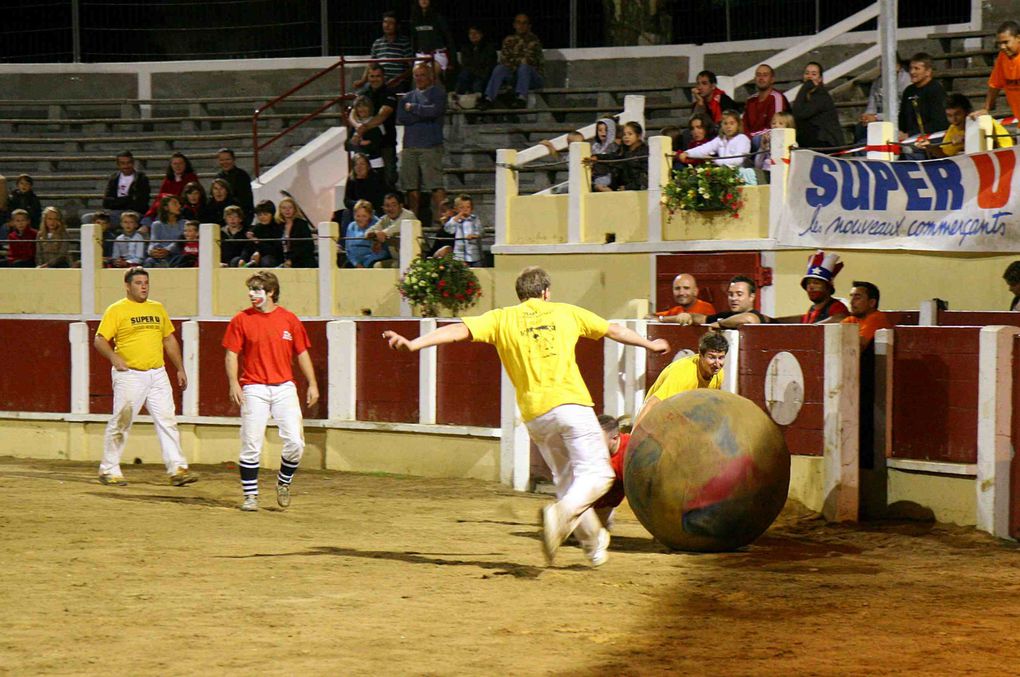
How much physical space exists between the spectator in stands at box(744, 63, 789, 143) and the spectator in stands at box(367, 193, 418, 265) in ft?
12.7

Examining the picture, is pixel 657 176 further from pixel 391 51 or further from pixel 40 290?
pixel 40 290

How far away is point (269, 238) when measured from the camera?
18953mm

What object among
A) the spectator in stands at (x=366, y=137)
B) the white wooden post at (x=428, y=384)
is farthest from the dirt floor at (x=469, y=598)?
the spectator in stands at (x=366, y=137)

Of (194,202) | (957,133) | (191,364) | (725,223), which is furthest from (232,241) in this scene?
(957,133)

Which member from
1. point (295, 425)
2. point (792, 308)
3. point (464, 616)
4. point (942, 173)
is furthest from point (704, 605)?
point (792, 308)

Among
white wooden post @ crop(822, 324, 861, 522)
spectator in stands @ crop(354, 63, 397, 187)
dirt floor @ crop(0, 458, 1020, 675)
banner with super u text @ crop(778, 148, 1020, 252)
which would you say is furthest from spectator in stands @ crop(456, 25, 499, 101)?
white wooden post @ crop(822, 324, 861, 522)

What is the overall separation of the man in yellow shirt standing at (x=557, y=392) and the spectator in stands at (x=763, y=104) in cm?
825

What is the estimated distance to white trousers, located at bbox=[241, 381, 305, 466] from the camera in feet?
40.3

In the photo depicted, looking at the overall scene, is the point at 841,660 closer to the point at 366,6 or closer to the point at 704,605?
the point at 704,605

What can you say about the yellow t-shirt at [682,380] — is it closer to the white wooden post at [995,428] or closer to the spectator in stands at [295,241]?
the white wooden post at [995,428]

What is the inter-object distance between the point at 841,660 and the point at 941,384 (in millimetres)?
4736

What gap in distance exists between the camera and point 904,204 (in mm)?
14523

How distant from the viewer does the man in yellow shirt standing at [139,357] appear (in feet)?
46.2

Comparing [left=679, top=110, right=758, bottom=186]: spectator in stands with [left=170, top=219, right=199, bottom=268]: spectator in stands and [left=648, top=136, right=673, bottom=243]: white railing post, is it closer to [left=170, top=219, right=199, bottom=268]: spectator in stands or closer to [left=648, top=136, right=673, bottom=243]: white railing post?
[left=648, top=136, right=673, bottom=243]: white railing post
